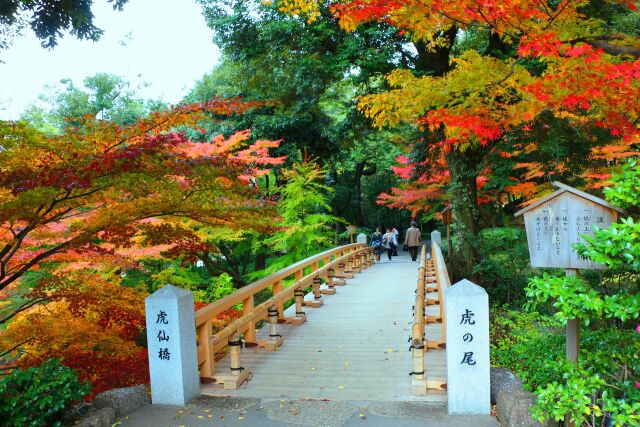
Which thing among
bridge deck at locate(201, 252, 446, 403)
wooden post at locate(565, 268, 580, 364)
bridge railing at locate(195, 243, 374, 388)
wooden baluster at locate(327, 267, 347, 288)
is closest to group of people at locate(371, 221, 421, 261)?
wooden baluster at locate(327, 267, 347, 288)

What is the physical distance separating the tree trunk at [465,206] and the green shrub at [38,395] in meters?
→ 9.95

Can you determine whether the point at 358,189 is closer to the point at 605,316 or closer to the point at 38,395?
the point at 605,316

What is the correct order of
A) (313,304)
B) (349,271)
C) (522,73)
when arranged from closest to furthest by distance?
(522,73)
(313,304)
(349,271)

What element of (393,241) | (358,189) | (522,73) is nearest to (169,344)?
(522,73)

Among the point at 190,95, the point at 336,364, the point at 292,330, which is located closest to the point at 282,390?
the point at 336,364

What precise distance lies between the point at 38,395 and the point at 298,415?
A: 2213 mm

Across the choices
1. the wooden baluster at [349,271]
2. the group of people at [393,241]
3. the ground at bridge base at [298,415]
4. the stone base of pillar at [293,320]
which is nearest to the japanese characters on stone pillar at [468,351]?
the ground at bridge base at [298,415]

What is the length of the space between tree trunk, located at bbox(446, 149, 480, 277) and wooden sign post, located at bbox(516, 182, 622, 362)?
8.05m

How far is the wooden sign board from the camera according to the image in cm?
387

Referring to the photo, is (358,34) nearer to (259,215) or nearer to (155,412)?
(259,215)

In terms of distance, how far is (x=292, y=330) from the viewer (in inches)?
314

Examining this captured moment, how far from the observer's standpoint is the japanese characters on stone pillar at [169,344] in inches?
187

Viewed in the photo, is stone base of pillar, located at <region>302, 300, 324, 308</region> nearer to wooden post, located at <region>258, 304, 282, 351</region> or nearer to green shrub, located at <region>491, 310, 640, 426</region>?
wooden post, located at <region>258, 304, 282, 351</region>

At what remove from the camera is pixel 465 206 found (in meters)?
12.3
